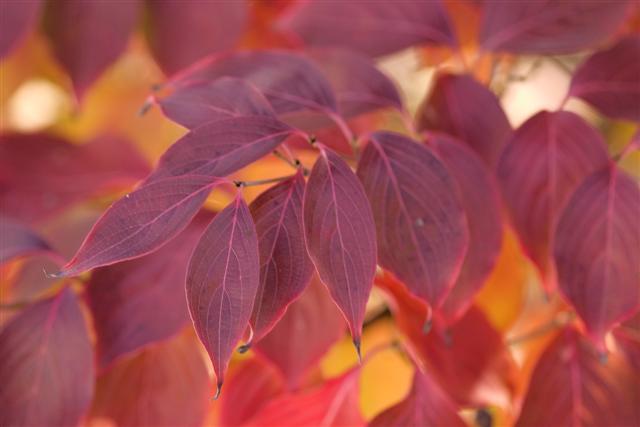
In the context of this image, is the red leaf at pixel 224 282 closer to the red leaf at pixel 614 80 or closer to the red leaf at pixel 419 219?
the red leaf at pixel 419 219

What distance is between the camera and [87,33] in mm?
400

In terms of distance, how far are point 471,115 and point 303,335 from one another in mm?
144

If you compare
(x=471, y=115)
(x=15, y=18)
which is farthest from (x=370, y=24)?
(x=15, y=18)

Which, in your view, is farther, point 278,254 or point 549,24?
point 549,24

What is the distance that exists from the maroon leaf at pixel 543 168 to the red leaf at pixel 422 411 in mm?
78

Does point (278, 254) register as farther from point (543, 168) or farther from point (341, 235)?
point (543, 168)

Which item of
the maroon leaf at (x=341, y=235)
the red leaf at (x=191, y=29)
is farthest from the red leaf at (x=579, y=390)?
the red leaf at (x=191, y=29)

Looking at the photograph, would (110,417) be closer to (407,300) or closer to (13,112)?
(407,300)

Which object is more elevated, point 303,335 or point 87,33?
point 87,33

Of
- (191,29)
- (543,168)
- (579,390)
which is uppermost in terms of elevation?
(191,29)

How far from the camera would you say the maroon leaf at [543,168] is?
1.13 feet

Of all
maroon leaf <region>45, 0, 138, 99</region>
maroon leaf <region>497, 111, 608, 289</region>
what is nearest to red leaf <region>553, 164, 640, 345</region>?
maroon leaf <region>497, 111, 608, 289</region>

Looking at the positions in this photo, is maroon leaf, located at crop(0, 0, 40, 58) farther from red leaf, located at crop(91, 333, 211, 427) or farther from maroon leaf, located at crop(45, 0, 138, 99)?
red leaf, located at crop(91, 333, 211, 427)

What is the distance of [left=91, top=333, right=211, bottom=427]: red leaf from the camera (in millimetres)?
366
